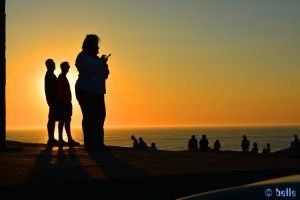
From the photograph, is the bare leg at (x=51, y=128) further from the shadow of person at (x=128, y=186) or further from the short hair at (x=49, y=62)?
the shadow of person at (x=128, y=186)

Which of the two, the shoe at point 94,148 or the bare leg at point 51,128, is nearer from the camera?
the shoe at point 94,148

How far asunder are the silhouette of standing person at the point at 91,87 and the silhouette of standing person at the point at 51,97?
2.62m

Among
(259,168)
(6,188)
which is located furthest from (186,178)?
(6,188)

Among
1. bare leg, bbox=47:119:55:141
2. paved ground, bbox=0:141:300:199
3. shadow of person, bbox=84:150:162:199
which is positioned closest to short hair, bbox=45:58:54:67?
bare leg, bbox=47:119:55:141

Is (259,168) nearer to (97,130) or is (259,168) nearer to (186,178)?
(186,178)

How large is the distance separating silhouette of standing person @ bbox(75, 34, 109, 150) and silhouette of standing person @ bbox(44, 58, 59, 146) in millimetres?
2622

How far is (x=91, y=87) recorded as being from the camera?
38.2 ft

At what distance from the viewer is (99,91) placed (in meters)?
11.7

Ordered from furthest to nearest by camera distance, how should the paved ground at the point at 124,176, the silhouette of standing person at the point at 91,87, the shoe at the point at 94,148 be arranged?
the shoe at the point at 94,148 → the silhouette of standing person at the point at 91,87 → the paved ground at the point at 124,176

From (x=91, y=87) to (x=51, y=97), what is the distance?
307cm

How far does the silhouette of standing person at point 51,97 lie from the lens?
1434 cm

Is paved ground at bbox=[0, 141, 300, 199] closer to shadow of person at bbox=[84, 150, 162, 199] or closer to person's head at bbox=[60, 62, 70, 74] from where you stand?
shadow of person at bbox=[84, 150, 162, 199]

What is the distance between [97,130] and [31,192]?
524 centimetres

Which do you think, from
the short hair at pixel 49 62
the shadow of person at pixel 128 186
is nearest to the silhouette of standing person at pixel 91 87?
the short hair at pixel 49 62
